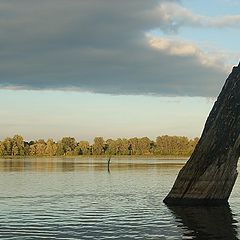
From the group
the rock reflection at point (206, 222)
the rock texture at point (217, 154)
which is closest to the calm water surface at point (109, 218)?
the rock reflection at point (206, 222)

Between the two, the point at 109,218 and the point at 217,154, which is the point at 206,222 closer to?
the point at 109,218

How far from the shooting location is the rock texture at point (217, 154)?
40.7 meters

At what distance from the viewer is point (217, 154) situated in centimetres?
4072

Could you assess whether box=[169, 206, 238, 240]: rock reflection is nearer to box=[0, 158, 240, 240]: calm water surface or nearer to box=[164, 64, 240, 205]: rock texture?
box=[0, 158, 240, 240]: calm water surface

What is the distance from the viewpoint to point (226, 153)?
40625 millimetres

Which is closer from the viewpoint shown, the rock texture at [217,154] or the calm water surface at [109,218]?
the calm water surface at [109,218]

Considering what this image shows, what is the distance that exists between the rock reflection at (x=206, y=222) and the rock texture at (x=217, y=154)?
4.78 feet

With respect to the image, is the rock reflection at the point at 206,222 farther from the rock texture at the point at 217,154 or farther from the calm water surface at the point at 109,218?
the rock texture at the point at 217,154

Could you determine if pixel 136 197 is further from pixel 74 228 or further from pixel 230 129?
pixel 74 228

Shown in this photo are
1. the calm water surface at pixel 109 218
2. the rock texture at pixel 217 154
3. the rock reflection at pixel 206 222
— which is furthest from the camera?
the rock texture at pixel 217 154

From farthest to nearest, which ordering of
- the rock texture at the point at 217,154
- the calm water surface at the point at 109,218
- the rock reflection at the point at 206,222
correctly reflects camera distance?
1. the rock texture at the point at 217,154
2. the calm water surface at the point at 109,218
3. the rock reflection at the point at 206,222

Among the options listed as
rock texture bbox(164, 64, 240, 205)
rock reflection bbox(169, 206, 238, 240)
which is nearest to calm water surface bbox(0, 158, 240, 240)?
rock reflection bbox(169, 206, 238, 240)

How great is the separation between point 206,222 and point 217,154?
760 cm

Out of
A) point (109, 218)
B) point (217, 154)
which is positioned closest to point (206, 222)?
point (109, 218)
